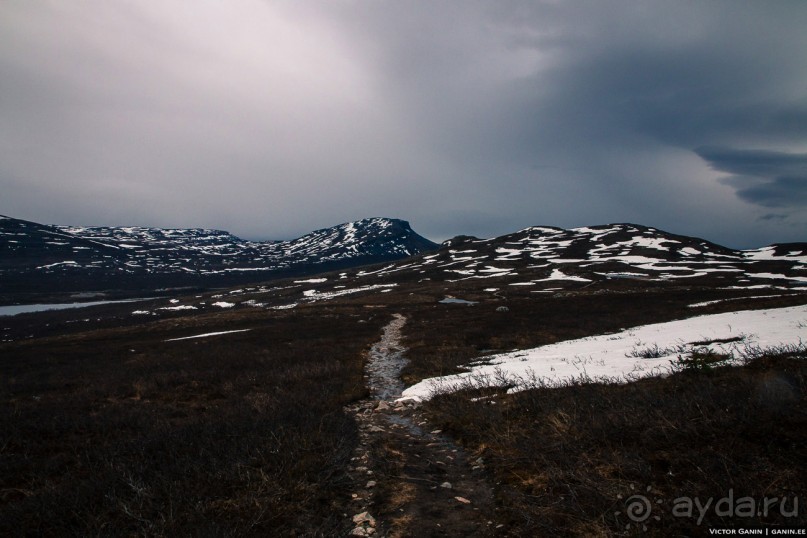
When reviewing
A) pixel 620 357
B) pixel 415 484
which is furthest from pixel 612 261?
pixel 415 484

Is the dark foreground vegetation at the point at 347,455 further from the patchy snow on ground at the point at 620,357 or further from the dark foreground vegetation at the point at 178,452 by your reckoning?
the patchy snow on ground at the point at 620,357

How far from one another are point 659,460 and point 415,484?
175 inches

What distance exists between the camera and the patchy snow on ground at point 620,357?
12992mm

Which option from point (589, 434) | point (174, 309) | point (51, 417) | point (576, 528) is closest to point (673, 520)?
point (576, 528)

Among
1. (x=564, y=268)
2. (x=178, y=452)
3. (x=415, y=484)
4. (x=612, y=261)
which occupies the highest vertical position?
(x=612, y=261)

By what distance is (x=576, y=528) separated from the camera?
16.3 ft

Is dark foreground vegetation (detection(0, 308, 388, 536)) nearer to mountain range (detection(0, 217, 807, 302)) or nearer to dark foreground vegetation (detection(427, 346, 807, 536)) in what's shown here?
dark foreground vegetation (detection(427, 346, 807, 536))

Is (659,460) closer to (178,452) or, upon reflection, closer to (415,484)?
(415,484)

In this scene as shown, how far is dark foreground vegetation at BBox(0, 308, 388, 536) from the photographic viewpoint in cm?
597

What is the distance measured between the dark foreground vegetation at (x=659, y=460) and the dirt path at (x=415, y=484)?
1.55 feet

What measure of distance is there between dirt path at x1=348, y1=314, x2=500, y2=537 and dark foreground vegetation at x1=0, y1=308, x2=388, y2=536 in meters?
0.54

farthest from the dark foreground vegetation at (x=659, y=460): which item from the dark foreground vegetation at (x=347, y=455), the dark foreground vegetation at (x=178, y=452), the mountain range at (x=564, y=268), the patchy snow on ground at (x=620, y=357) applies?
the mountain range at (x=564, y=268)

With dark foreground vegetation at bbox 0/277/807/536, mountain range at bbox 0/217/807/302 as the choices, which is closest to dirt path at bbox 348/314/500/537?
dark foreground vegetation at bbox 0/277/807/536

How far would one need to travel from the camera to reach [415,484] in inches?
299
